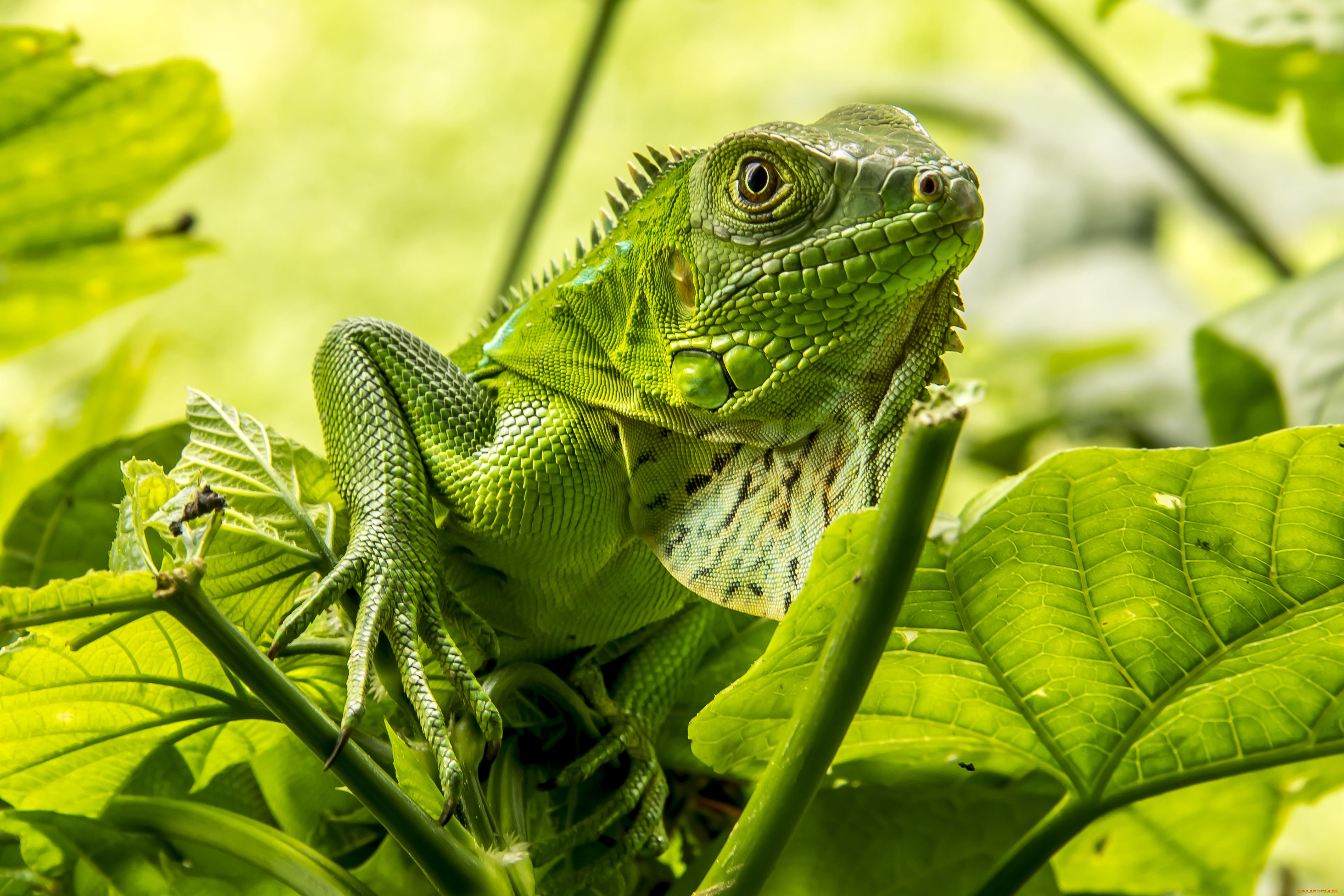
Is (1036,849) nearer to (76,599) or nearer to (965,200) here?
(965,200)

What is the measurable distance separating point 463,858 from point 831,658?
36cm

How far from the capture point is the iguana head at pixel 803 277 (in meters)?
1.14

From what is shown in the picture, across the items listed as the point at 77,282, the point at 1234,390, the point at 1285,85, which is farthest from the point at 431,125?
the point at 1234,390

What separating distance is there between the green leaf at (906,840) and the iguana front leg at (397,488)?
1.44 ft

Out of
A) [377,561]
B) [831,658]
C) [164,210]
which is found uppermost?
[831,658]

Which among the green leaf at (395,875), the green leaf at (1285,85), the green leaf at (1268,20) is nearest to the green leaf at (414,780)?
the green leaf at (395,875)

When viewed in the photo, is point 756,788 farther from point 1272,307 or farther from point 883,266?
point 1272,307

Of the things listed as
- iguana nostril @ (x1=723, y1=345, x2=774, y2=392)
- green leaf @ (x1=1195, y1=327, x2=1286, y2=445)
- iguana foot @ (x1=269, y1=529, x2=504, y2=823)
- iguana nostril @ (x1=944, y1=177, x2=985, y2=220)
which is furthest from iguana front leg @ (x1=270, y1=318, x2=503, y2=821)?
green leaf @ (x1=1195, y1=327, x2=1286, y2=445)

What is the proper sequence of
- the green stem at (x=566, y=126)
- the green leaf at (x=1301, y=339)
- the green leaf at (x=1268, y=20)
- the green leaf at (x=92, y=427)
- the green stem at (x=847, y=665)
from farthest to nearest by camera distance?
the green stem at (x=566, y=126) < the green leaf at (x=92, y=427) < the green leaf at (x=1268, y=20) < the green leaf at (x=1301, y=339) < the green stem at (x=847, y=665)

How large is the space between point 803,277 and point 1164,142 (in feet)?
7.46

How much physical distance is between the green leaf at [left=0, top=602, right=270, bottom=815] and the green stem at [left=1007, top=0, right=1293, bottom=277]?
2.58m

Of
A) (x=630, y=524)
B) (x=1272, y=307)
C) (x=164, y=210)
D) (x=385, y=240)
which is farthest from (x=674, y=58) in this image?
(x=630, y=524)

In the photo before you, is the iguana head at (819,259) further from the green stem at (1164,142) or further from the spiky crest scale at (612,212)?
the green stem at (1164,142)

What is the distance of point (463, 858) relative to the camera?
2.97 feet
